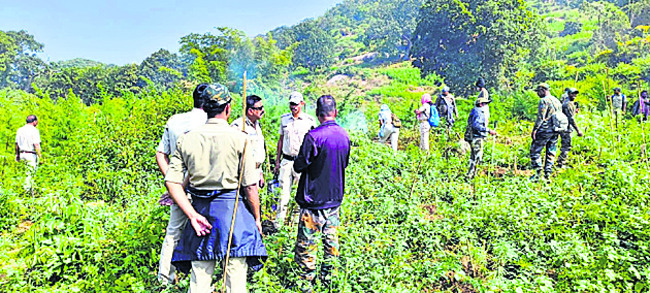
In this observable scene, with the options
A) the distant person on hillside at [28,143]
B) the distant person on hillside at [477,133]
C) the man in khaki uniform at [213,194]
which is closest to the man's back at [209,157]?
the man in khaki uniform at [213,194]

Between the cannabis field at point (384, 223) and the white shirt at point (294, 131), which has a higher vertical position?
the white shirt at point (294, 131)

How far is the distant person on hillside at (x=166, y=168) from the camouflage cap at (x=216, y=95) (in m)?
0.46

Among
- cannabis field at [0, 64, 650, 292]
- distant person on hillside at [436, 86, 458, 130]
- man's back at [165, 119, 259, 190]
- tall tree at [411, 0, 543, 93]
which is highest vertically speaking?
tall tree at [411, 0, 543, 93]

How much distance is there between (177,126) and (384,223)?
239 cm

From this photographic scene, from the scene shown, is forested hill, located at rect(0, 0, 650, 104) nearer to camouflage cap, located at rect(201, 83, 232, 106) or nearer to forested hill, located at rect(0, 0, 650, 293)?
forested hill, located at rect(0, 0, 650, 293)

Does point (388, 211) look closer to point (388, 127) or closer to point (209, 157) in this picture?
point (209, 157)

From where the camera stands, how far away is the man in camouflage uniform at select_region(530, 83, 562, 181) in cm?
606

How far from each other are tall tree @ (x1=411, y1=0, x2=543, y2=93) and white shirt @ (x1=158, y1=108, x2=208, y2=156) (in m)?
20.9

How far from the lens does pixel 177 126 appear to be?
3131mm

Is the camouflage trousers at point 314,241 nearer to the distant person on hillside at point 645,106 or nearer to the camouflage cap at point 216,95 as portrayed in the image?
the camouflage cap at point 216,95

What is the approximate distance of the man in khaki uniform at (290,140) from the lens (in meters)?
4.47

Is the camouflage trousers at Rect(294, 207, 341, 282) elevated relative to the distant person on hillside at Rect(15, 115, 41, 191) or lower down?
lower down

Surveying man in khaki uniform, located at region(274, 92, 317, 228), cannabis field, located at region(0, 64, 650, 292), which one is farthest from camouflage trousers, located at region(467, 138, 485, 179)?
man in khaki uniform, located at region(274, 92, 317, 228)

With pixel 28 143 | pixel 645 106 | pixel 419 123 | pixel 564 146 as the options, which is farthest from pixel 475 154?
pixel 645 106
